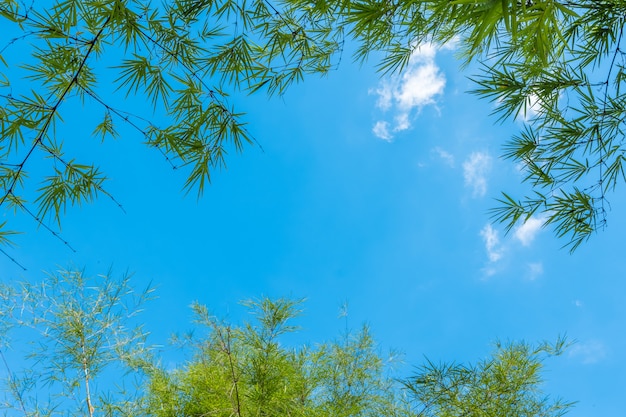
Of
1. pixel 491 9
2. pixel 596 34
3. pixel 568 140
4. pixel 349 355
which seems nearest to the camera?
pixel 491 9

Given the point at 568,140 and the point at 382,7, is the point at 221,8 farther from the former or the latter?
the point at 568,140

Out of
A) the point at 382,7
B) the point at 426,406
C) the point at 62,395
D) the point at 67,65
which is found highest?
the point at 382,7

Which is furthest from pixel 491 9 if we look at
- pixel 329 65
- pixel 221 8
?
pixel 329 65

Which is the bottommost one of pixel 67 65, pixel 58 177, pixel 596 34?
pixel 58 177

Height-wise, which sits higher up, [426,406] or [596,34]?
[596,34]

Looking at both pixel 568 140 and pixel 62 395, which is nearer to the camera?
pixel 568 140

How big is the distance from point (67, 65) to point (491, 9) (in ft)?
4.98

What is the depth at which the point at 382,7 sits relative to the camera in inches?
67.9

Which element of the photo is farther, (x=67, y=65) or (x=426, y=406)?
(x=426, y=406)

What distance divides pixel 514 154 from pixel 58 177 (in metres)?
2.03

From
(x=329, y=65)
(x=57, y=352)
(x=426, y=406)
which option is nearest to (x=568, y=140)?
(x=329, y=65)

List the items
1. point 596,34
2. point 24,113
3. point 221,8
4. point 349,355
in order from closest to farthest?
A: point 24,113
point 221,8
point 596,34
point 349,355

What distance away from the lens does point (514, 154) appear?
7.91ft

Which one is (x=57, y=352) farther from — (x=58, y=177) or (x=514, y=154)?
(x=514, y=154)
